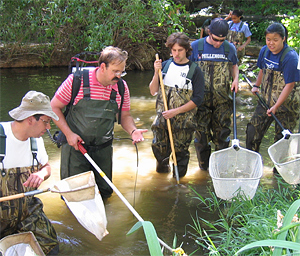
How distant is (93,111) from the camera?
4.04m

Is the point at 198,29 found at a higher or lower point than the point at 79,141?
higher

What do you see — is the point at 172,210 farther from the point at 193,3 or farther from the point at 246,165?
the point at 193,3

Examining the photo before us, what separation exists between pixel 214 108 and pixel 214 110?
0.09 ft

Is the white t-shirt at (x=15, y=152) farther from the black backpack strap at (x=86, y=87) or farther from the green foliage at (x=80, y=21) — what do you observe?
the green foliage at (x=80, y=21)

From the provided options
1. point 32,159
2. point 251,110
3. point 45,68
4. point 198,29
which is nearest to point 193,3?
point 198,29

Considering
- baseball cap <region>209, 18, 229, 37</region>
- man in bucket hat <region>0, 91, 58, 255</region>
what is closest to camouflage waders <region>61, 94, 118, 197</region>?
man in bucket hat <region>0, 91, 58, 255</region>

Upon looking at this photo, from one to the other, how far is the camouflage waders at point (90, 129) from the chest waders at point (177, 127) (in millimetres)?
902

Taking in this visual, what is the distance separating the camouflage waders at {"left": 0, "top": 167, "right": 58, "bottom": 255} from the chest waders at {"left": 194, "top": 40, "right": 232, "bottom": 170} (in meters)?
2.58

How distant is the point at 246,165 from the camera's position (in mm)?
4328

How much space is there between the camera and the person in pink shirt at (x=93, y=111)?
3.90m

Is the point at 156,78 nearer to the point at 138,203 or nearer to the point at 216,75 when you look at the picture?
the point at 216,75

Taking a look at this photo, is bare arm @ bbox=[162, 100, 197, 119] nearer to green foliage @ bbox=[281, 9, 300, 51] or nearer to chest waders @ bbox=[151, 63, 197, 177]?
chest waders @ bbox=[151, 63, 197, 177]

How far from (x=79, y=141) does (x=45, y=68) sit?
978cm

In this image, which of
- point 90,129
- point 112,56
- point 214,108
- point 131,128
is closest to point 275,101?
point 214,108
